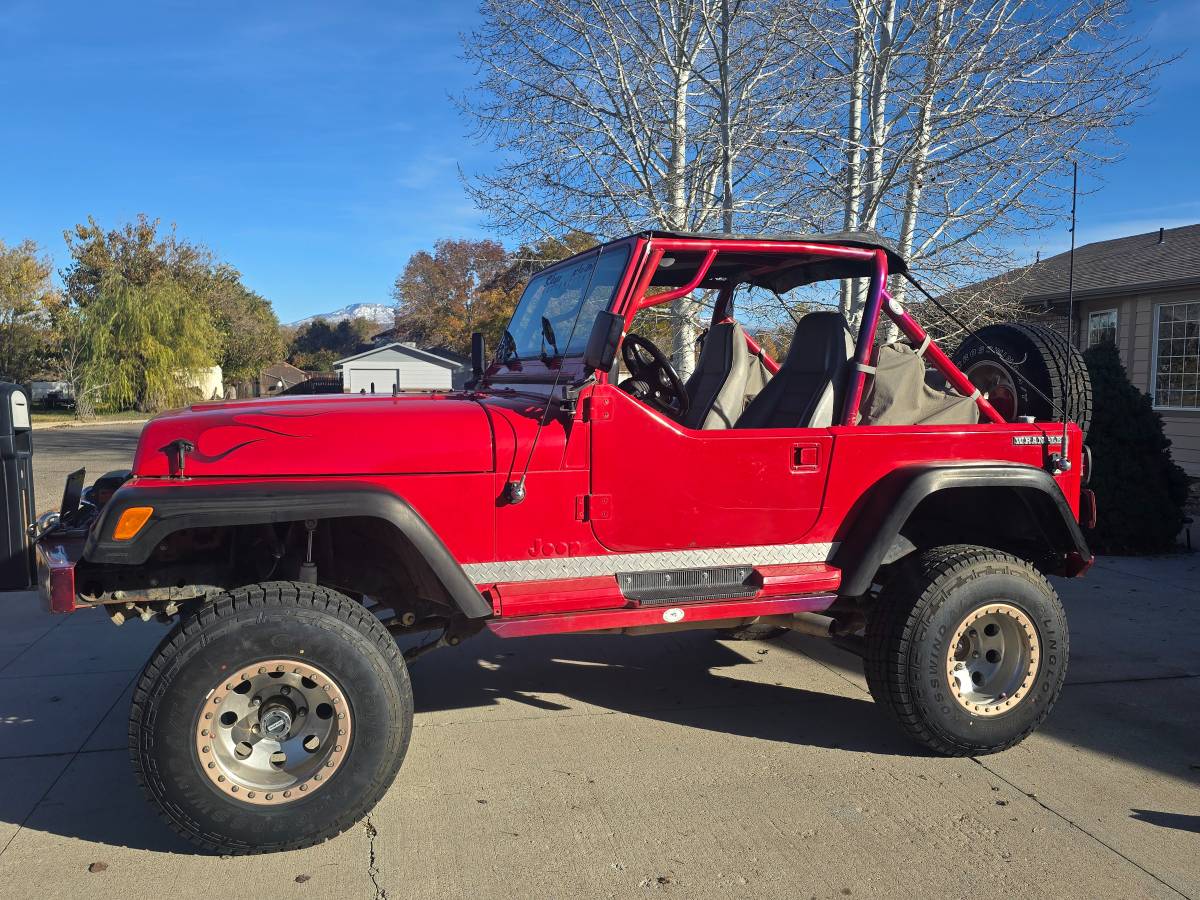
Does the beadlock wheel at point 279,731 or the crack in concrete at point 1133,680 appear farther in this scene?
the crack in concrete at point 1133,680

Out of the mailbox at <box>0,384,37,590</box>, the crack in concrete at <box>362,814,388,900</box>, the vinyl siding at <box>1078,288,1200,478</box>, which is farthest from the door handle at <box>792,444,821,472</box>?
the vinyl siding at <box>1078,288,1200,478</box>

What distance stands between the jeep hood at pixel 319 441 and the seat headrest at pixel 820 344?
170 cm

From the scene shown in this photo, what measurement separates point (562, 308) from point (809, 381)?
122cm

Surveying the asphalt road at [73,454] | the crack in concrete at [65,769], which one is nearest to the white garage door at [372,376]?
the asphalt road at [73,454]

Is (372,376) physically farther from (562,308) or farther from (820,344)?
(820,344)

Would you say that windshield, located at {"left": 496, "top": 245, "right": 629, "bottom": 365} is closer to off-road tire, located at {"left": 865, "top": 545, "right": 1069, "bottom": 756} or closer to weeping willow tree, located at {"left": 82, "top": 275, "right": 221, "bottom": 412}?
off-road tire, located at {"left": 865, "top": 545, "right": 1069, "bottom": 756}

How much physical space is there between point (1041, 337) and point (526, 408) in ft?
8.63

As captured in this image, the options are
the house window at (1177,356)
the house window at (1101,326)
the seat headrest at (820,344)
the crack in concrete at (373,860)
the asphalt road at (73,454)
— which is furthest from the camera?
the house window at (1101,326)

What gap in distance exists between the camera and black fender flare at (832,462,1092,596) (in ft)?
12.1

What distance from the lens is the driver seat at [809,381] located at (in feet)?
13.0

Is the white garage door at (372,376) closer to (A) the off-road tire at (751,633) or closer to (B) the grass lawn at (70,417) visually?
(B) the grass lawn at (70,417)

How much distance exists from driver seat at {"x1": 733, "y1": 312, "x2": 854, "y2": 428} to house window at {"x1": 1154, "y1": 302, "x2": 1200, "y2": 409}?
1107 centimetres

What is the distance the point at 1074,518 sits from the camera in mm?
4062

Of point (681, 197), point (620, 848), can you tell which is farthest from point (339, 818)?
point (681, 197)
